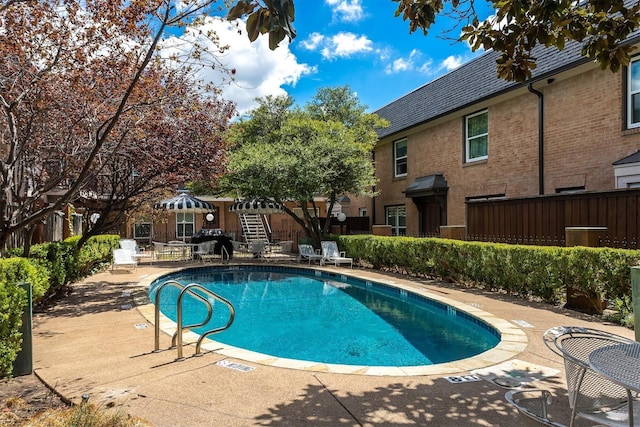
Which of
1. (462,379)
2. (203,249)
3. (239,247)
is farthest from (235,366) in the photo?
(239,247)

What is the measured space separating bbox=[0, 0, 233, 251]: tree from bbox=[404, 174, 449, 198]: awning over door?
10.3 meters

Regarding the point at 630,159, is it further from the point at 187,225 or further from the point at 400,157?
the point at 187,225

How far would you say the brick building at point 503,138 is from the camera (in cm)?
1096

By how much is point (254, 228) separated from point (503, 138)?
16828 millimetres

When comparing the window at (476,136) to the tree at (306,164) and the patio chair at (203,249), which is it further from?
the patio chair at (203,249)

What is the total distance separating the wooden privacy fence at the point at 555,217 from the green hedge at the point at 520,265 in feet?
3.31

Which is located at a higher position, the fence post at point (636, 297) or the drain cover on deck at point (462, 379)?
the fence post at point (636, 297)

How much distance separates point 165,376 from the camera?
185 inches

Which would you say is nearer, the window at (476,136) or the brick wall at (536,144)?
the brick wall at (536,144)

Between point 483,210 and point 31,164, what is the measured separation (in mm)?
12043

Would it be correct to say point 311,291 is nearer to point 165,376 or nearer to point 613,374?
point 165,376

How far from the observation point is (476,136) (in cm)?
1573

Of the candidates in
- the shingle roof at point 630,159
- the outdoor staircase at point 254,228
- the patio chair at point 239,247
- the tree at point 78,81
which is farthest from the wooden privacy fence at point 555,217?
the outdoor staircase at point 254,228

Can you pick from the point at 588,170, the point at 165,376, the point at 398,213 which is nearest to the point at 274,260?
the point at 398,213
